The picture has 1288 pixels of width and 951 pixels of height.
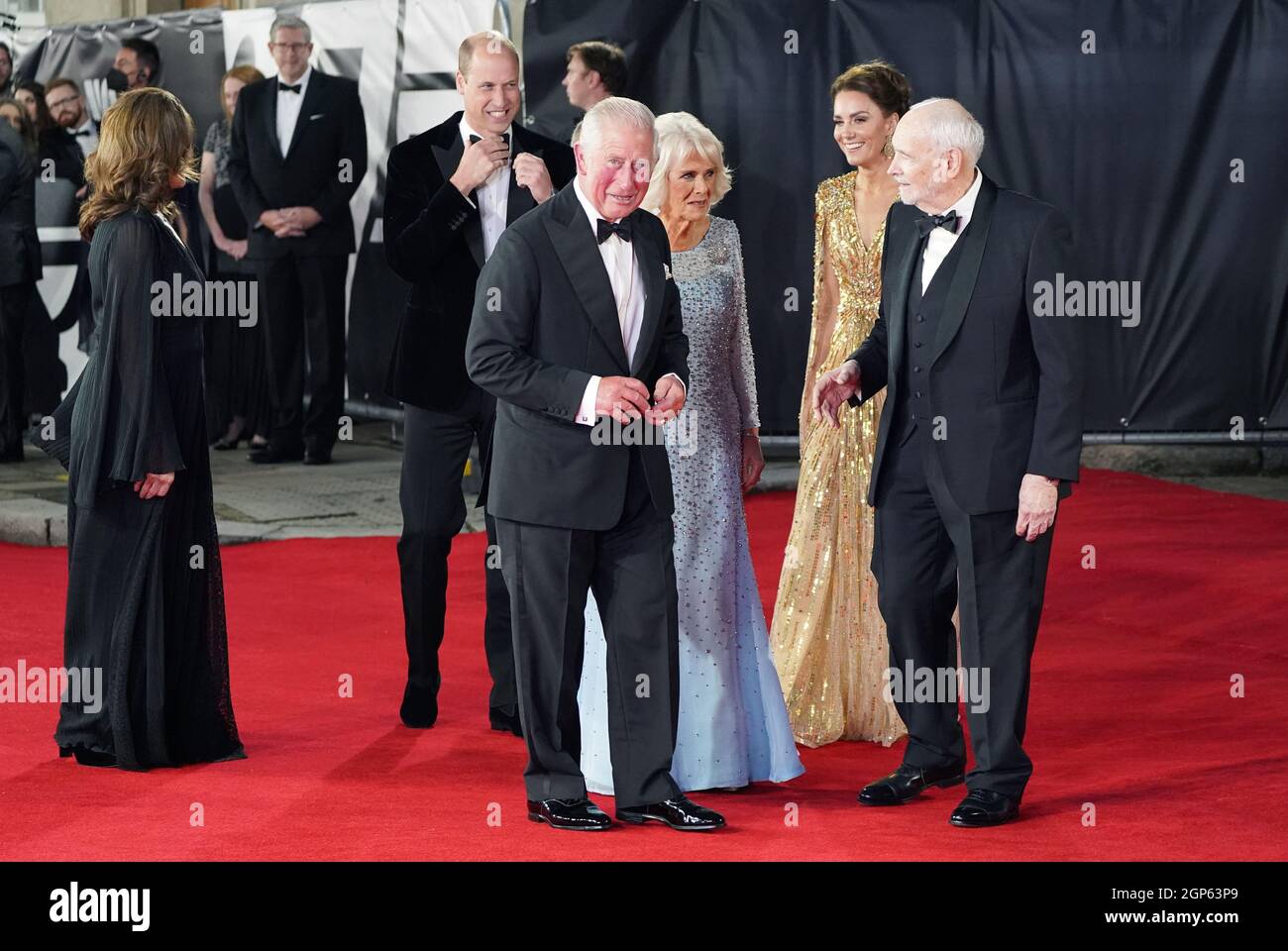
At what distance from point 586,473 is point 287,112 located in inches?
254

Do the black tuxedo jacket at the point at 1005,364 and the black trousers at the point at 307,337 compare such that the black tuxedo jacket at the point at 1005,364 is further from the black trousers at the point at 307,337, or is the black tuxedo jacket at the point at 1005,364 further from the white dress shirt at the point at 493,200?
the black trousers at the point at 307,337

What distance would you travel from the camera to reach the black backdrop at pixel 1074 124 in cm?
985

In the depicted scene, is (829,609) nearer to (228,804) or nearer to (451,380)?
(451,380)

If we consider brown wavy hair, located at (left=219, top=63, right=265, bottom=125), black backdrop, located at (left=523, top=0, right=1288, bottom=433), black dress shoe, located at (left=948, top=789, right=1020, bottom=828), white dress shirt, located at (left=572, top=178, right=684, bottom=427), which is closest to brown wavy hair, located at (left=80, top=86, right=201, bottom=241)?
white dress shirt, located at (left=572, top=178, right=684, bottom=427)

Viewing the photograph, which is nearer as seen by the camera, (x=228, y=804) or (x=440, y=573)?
(x=228, y=804)

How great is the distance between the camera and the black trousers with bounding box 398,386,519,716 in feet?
18.4

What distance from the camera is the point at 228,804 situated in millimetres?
4789

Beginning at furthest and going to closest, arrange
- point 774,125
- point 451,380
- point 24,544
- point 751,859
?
point 774,125, point 24,544, point 451,380, point 751,859

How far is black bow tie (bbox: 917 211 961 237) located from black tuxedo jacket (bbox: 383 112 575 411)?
1339mm

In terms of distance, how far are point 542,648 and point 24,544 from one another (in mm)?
5005

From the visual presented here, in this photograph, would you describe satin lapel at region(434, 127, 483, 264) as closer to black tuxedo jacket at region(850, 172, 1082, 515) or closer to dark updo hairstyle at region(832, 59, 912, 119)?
dark updo hairstyle at region(832, 59, 912, 119)

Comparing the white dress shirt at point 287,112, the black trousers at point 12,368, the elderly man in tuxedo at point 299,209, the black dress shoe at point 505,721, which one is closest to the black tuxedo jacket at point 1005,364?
the black dress shoe at point 505,721

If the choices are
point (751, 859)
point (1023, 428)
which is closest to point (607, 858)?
point (751, 859)

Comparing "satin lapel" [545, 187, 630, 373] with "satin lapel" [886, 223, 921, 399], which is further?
"satin lapel" [886, 223, 921, 399]
